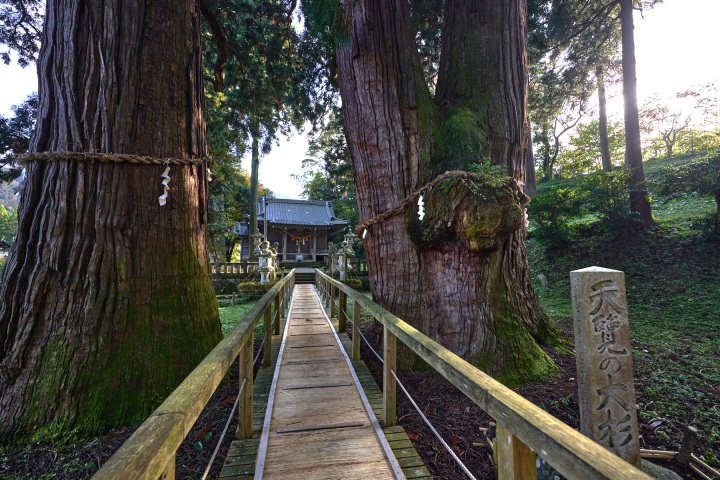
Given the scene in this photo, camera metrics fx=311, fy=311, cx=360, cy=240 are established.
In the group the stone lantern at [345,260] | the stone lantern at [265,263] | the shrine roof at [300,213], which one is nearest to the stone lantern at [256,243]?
the stone lantern at [265,263]

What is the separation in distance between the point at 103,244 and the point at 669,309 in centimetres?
802

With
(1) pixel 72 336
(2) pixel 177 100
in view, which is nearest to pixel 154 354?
(1) pixel 72 336

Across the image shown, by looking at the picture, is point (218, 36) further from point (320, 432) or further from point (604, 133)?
point (604, 133)

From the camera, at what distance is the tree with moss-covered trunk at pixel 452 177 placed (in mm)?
2750

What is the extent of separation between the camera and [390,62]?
320 cm

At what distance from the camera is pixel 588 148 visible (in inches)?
868

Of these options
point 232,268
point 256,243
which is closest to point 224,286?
point 232,268

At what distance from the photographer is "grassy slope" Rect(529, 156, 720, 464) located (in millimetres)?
2410

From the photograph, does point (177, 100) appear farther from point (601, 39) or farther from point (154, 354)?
point (601, 39)

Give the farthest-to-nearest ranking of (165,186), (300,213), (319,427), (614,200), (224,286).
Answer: (300,213), (224,286), (614,200), (165,186), (319,427)

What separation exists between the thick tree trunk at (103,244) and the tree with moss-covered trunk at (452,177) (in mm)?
1654

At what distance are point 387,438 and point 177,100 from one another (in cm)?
308

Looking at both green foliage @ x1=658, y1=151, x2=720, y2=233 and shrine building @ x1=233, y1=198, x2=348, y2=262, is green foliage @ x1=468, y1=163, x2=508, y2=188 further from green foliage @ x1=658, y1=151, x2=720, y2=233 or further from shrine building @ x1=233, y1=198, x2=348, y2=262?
shrine building @ x1=233, y1=198, x2=348, y2=262

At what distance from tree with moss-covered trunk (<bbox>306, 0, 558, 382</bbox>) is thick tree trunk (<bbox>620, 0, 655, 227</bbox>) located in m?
7.22
